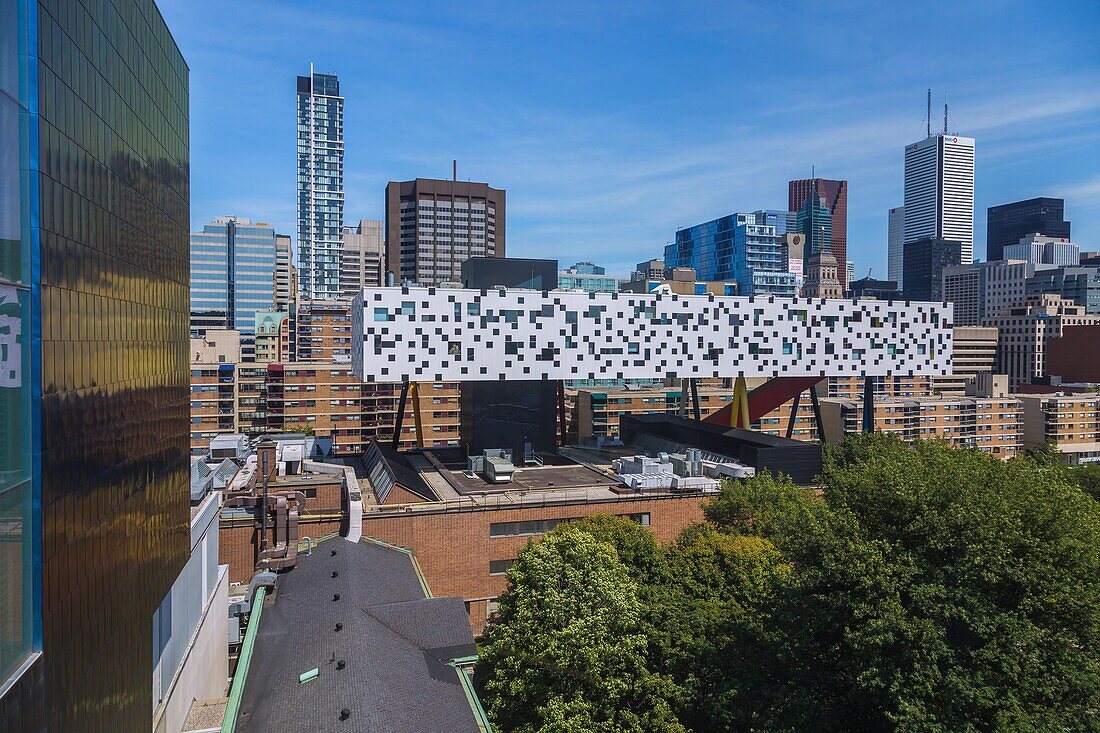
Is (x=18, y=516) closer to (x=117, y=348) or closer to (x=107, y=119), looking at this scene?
(x=117, y=348)

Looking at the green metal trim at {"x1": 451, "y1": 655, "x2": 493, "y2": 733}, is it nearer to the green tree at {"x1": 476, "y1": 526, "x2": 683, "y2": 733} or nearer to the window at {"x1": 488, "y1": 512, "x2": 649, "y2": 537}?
the green tree at {"x1": 476, "y1": 526, "x2": 683, "y2": 733}

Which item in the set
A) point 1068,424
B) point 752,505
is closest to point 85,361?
point 752,505

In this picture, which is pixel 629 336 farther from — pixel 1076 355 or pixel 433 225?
pixel 1076 355

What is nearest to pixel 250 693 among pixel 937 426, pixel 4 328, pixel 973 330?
pixel 4 328

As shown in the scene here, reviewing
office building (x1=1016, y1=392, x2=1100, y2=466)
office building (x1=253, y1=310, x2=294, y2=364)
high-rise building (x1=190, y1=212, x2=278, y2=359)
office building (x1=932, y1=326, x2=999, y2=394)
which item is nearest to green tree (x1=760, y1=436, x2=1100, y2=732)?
office building (x1=1016, y1=392, x2=1100, y2=466)

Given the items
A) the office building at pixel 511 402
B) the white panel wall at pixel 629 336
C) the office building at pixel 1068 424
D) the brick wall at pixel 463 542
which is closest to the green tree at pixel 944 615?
the brick wall at pixel 463 542
